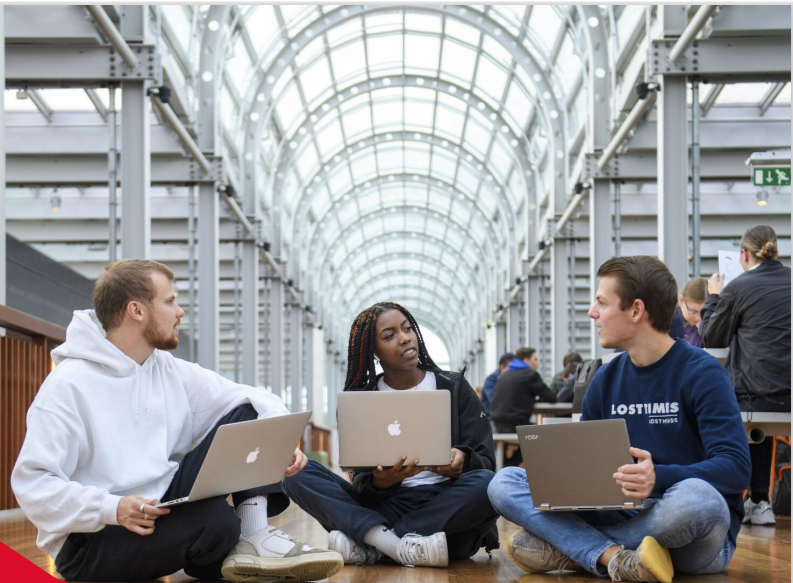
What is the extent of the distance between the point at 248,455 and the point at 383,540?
0.99m

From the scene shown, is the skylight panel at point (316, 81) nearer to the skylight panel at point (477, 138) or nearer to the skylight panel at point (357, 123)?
the skylight panel at point (357, 123)

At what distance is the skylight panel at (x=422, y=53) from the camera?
19625 mm

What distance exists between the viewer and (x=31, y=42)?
952 centimetres

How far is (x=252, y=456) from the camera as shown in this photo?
9.84 feet

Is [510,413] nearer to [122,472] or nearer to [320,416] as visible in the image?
[122,472]

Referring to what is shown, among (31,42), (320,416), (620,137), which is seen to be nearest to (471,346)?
(320,416)

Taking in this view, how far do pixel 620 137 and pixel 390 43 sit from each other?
926cm

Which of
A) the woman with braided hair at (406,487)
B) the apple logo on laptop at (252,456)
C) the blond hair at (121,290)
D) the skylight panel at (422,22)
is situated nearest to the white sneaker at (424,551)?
the woman with braided hair at (406,487)

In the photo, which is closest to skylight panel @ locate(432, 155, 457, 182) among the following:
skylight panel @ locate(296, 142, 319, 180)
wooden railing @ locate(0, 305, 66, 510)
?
skylight panel @ locate(296, 142, 319, 180)

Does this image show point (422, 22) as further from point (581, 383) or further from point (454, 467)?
point (454, 467)

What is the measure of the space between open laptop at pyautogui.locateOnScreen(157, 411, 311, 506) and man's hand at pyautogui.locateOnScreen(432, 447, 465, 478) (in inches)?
30.1

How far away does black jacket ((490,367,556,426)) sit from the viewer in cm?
1120

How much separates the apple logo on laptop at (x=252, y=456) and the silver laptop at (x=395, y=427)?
0.69 metres

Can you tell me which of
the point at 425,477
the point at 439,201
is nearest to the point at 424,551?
the point at 425,477
